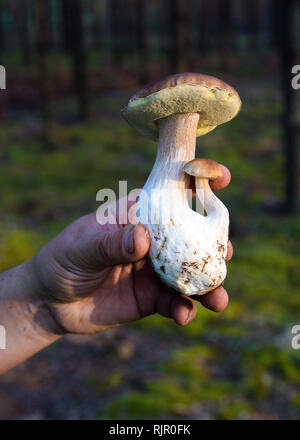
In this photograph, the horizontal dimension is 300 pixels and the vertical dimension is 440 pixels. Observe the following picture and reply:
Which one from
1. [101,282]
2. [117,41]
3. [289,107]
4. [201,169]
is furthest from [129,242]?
[117,41]

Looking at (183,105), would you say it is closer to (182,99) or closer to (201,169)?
(182,99)

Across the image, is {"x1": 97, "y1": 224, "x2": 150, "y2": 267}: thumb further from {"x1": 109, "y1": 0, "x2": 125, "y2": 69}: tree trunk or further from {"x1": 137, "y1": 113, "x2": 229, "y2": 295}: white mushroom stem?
{"x1": 109, "y1": 0, "x2": 125, "y2": 69}: tree trunk

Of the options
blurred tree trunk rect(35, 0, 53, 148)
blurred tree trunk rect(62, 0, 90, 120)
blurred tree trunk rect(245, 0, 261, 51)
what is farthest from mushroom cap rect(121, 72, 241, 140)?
blurred tree trunk rect(245, 0, 261, 51)
